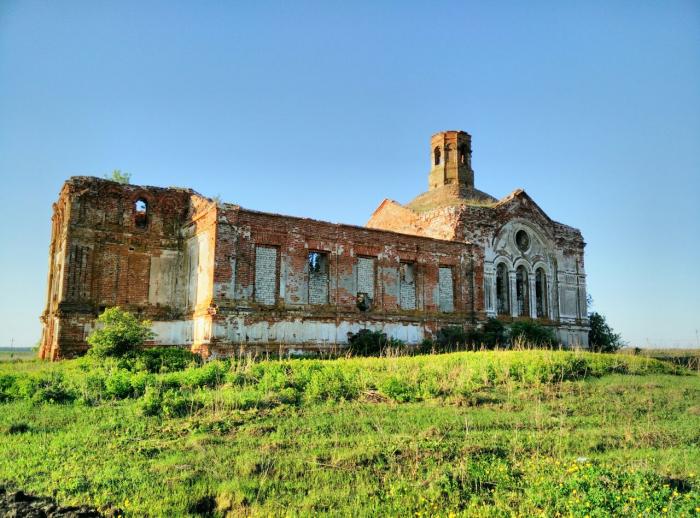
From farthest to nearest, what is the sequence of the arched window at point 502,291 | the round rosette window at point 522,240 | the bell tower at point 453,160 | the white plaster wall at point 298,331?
the bell tower at point 453,160 < the round rosette window at point 522,240 < the arched window at point 502,291 < the white plaster wall at point 298,331

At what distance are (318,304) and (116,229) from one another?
8015mm

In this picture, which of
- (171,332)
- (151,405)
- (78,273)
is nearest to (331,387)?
(151,405)

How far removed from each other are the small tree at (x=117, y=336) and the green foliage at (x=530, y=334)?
14.8 metres

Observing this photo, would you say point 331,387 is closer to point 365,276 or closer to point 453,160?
point 365,276

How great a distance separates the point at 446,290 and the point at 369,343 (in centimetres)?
506

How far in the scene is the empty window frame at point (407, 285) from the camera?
22125mm

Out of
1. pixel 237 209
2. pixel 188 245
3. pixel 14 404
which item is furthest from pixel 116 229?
pixel 14 404

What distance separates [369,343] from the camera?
19984 mm

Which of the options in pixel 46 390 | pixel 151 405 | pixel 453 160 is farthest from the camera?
pixel 453 160

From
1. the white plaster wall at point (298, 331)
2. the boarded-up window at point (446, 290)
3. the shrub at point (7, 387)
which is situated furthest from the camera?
the boarded-up window at point (446, 290)

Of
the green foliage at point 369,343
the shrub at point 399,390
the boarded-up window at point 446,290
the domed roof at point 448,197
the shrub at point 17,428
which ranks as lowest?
the shrub at point 17,428

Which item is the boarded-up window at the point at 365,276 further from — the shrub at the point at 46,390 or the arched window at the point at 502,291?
the shrub at the point at 46,390

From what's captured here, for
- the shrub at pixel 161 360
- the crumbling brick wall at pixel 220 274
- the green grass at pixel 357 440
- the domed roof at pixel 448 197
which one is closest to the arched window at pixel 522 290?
the domed roof at pixel 448 197

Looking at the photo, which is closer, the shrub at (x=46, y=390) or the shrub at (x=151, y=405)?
the shrub at (x=151, y=405)
